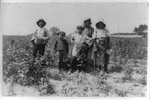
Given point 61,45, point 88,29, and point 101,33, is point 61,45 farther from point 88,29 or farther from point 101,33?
point 101,33

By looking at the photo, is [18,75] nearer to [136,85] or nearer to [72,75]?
[72,75]

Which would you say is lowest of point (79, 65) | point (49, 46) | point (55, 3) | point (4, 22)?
point (79, 65)

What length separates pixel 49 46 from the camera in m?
2.63

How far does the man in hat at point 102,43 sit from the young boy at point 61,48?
1.23ft

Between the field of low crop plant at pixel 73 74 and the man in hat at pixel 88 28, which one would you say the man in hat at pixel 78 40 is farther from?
A: the field of low crop plant at pixel 73 74

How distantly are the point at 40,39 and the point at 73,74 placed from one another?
60cm

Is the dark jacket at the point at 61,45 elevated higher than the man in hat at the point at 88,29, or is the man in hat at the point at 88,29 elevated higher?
the man in hat at the point at 88,29

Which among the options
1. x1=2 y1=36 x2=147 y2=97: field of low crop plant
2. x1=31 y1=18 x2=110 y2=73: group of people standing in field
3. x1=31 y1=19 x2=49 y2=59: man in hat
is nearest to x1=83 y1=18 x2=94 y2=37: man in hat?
x1=31 y1=18 x2=110 y2=73: group of people standing in field

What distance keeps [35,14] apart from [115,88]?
1356 millimetres

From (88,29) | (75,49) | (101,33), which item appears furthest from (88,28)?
(75,49)

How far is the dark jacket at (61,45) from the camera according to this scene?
2.62 meters

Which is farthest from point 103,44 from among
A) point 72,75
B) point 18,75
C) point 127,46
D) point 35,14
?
point 18,75

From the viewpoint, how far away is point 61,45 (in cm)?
263

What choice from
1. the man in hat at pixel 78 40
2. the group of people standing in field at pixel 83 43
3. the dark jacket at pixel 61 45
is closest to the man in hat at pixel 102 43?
the group of people standing in field at pixel 83 43
